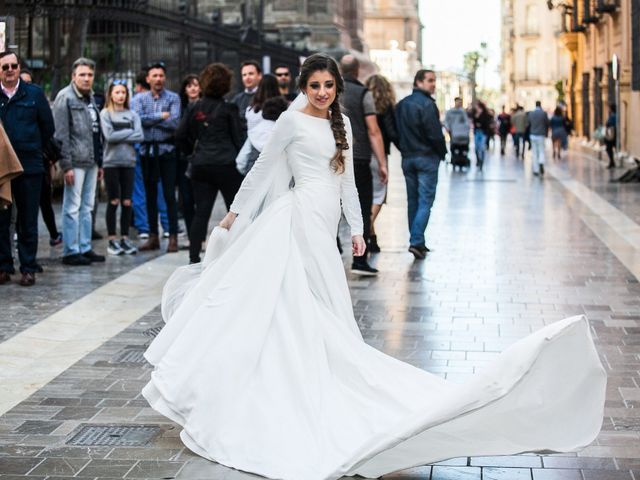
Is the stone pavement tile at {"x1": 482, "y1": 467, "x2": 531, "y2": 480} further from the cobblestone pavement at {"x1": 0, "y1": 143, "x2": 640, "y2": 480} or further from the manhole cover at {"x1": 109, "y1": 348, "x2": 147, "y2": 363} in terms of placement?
the manhole cover at {"x1": 109, "y1": 348, "x2": 147, "y2": 363}

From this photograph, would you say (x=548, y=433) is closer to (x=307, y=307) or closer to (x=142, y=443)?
(x=307, y=307)

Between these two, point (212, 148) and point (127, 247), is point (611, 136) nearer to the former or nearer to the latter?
point (127, 247)

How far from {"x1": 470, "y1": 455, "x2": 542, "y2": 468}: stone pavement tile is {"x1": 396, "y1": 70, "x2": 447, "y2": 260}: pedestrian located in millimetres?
7424

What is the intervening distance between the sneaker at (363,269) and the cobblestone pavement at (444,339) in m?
0.16

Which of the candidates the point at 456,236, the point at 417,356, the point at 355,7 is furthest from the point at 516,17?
the point at 417,356

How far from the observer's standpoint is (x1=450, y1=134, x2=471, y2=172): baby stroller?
1203 inches

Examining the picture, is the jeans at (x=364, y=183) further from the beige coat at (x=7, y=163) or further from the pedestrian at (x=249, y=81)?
the beige coat at (x=7, y=163)

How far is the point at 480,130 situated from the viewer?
109 feet

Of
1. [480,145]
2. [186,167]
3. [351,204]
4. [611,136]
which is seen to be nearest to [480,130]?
[480,145]

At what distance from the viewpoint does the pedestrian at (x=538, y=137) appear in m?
28.4

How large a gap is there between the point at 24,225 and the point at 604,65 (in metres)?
29.6

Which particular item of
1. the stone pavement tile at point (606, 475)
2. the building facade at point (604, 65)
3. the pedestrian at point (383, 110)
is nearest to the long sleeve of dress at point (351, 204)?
the stone pavement tile at point (606, 475)

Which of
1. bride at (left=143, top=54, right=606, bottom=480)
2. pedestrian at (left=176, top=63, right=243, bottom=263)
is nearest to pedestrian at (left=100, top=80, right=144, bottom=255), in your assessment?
pedestrian at (left=176, top=63, right=243, bottom=263)

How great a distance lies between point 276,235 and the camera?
638 centimetres
